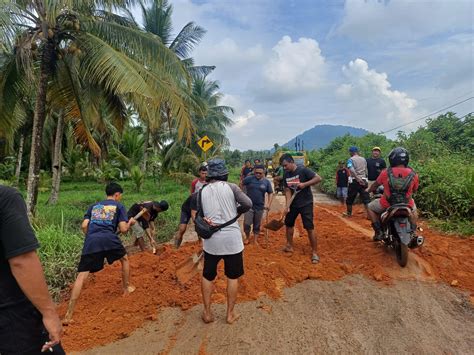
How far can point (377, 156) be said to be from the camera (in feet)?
31.4

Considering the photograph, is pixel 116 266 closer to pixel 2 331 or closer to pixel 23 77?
pixel 2 331

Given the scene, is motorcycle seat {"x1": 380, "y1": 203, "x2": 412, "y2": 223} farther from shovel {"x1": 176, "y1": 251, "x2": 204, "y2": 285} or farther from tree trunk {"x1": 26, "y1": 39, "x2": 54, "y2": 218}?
tree trunk {"x1": 26, "y1": 39, "x2": 54, "y2": 218}

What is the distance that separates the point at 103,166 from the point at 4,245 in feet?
76.8

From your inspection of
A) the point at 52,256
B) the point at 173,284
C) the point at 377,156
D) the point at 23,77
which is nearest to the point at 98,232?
the point at 173,284

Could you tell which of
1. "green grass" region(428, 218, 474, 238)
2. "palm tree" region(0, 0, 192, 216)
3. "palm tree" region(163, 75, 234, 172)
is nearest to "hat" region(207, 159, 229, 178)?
"palm tree" region(0, 0, 192, 216)

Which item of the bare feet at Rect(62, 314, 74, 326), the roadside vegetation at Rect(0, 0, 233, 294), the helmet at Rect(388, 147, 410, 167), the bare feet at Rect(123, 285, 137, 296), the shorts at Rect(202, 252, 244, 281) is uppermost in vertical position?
the roadside vegetation at Rect(0, 0, 233, 294)

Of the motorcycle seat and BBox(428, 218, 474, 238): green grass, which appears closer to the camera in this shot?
the motorcycle seat

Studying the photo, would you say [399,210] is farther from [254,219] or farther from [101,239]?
[101,239]

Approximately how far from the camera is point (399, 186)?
5367 mm

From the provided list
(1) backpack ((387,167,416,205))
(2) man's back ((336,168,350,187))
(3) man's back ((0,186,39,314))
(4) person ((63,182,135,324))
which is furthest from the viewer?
(2) man's back ((336,168,350,187))

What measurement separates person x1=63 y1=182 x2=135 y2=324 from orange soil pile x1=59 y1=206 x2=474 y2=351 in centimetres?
38

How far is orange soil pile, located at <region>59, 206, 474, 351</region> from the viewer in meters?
4.43

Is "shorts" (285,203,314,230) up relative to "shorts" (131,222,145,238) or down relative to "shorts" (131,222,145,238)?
up

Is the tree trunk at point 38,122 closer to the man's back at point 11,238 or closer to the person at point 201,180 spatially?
the person at point 201,180
